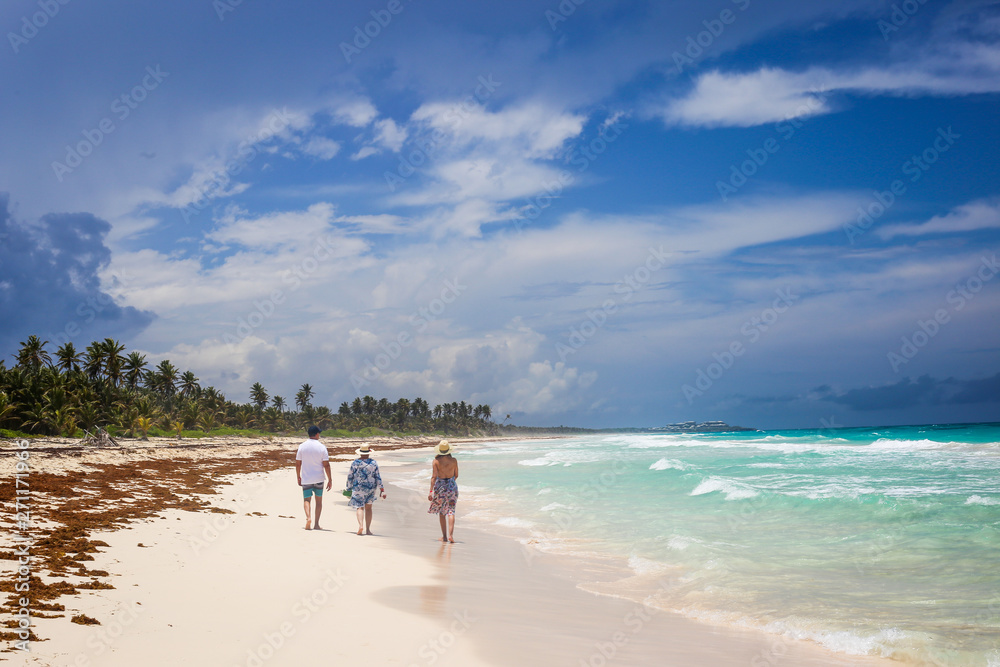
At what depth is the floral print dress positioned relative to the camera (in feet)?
38.3

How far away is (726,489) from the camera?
17.4 metres

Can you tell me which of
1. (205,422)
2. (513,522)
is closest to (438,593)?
(513,522)

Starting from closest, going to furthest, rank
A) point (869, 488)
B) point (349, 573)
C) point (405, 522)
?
point (349, 573) < point (405, 522) < point (869, 488)

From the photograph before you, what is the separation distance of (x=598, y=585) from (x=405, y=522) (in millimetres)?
6977

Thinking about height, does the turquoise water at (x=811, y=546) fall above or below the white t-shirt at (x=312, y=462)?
below

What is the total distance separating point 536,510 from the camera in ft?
54.7

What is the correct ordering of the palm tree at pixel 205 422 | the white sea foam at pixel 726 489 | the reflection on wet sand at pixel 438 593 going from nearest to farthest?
1. the reflection on wet sand at pixel 438 593
2. the white sea foam at pixel 726 489
3. the palm tree at pixel 205 422

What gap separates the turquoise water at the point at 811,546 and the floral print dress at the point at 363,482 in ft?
12.3

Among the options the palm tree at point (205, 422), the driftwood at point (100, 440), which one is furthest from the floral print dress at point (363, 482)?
the palm tree at point (205, 422)

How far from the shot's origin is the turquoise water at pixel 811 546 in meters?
6.75

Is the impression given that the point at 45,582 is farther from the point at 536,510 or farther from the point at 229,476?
the point at 229,476

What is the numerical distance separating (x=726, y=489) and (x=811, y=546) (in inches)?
266

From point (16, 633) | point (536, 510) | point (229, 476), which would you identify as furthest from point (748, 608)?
point (229, 476)

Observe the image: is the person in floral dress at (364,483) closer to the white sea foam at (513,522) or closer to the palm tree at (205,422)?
the white sea foam at (513,522)
